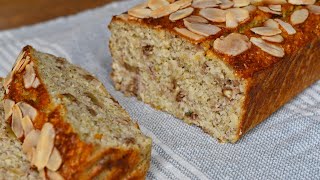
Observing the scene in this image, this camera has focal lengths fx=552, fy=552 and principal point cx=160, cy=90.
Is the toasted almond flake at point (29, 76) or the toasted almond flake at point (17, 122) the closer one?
the toasted almond flake at point (17, 122)

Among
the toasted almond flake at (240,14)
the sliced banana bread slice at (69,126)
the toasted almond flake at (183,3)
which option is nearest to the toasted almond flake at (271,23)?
the toasted almond flake at (240,14)

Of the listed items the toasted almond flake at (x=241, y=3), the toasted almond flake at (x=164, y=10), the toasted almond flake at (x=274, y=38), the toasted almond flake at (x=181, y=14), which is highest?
the toasted almond flake at (x=164, y=10)

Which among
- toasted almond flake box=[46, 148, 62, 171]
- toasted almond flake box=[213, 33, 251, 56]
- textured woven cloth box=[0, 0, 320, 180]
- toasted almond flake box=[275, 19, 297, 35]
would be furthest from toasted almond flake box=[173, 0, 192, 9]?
toasted almond flake box=[46, 148, 62, 171]

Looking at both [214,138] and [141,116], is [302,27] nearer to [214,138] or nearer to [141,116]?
[214,138]

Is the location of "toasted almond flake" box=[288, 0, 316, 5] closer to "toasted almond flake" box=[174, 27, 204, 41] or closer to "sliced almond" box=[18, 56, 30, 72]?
"toasted almond flake" box=[174, 27, 204, 41]

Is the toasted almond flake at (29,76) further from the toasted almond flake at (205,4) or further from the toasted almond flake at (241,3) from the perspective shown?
the toasted almond flake at (241,3)

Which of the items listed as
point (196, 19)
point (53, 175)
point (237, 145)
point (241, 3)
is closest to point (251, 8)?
point (241, 3)
